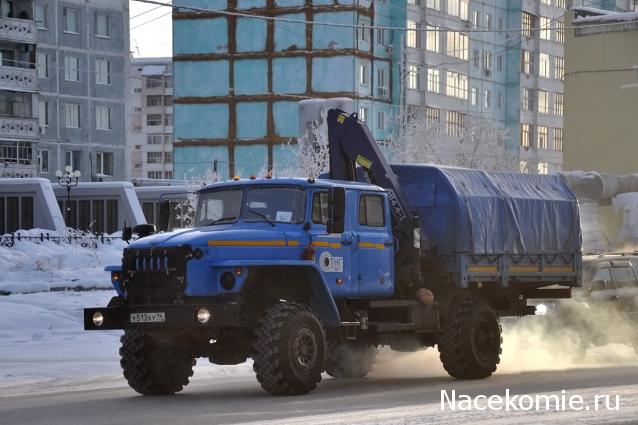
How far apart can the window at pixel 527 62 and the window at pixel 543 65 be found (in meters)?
0.88

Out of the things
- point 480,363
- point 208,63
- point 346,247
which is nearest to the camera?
point 346,247

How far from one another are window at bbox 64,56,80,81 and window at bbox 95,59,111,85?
138cm

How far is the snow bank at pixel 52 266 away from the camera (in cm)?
4153

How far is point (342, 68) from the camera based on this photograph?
93000 mm

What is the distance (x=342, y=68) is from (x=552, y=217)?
70072 millimetres

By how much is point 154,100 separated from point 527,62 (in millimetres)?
84706

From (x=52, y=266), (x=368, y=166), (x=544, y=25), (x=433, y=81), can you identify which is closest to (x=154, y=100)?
(x=544, y=25)

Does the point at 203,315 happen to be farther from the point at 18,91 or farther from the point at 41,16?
the point at 41,16

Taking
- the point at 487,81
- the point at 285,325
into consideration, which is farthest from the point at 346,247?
the point at 487,81

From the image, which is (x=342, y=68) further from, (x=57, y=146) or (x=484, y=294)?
(x=484, y=294)

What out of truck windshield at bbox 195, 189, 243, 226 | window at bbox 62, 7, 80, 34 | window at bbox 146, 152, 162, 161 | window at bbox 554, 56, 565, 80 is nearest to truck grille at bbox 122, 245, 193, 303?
truck windshield at bbox 195, 189, 243, 226

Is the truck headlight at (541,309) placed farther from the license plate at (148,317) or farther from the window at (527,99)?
the window at (527,99)

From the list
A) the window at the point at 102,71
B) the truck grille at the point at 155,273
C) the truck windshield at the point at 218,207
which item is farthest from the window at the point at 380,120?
the truck grille at the point at 155,273

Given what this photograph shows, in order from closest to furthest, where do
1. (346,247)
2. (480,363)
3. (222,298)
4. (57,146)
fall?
(222,298) → (346,247) → (480,363) → (57,146)
